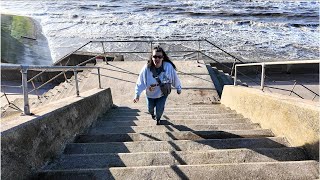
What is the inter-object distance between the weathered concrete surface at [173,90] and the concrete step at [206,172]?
21.7 ft

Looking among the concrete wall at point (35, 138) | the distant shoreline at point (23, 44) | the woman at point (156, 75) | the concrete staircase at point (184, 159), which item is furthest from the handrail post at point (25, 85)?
the distant shoreline at point (23, 44)

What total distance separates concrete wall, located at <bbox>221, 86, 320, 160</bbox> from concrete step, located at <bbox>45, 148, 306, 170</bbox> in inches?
7.0

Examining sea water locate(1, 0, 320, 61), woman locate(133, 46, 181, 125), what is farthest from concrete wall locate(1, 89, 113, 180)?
sea water locate(1, 0, 320, 61)

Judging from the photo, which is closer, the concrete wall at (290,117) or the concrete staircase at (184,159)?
the concrete staircase at (184,159)

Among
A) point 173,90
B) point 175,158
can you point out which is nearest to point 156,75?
point 175,158

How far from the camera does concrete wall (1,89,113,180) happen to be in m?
2.52

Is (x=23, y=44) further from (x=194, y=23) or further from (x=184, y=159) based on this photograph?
(x=184, y=159)

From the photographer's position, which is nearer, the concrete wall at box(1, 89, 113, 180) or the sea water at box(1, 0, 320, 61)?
the concrete wall at box(1, 89, 113, 180)

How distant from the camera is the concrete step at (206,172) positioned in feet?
8.64

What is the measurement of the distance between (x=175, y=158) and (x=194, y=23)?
101ft

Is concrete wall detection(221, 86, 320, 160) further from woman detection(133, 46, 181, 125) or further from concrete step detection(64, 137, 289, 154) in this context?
woman detection(133, 46, 181, 125)

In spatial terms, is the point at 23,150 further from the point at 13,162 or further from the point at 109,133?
the point at 109,133

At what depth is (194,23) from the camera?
32656mm

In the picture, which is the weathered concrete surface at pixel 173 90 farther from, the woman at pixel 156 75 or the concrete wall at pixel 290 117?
the woman at pixel 156 75
